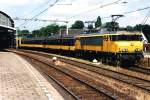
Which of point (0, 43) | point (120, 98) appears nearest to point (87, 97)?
point (120, 98)

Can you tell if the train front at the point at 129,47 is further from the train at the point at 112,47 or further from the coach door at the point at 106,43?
the coach door at the point at 106,43

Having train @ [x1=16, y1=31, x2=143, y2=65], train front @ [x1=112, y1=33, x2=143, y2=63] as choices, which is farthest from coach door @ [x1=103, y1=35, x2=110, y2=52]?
train front @ [x1=112, y1=33, x2=143, y2=63]

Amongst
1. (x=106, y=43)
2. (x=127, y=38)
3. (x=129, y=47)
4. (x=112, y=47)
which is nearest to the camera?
(x=129, y=47)

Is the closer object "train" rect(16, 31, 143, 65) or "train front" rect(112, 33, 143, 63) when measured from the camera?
"train front" rect(112, 33, 143, 63)

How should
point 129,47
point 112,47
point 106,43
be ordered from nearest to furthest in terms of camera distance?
point 129,47, point 112,47, point 106,43

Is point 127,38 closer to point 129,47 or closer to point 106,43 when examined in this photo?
point 129,47

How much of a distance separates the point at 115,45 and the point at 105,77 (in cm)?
938

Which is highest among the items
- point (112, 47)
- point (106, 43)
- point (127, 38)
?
point (127, 38)

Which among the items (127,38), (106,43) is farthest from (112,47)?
(106,43)

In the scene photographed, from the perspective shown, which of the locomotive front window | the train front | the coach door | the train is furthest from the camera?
the coach door

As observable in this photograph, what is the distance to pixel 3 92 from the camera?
16.8m

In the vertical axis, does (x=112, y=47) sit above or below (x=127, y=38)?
below

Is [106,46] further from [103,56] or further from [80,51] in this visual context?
[80,51]

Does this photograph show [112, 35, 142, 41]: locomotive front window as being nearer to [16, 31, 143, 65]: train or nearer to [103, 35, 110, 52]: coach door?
[16, 31, 143, 65]: train
